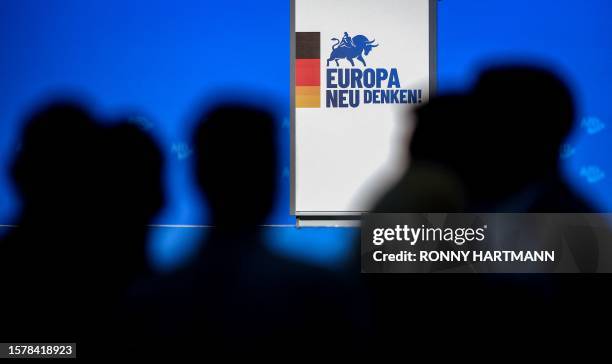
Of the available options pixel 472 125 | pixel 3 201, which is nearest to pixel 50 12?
pixel 3 201

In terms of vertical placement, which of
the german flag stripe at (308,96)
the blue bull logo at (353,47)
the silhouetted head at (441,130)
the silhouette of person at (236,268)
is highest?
the blue bull logo at (353,47)

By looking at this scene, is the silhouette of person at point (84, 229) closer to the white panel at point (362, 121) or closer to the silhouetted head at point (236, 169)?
the silhouetted head at point (236, 169)

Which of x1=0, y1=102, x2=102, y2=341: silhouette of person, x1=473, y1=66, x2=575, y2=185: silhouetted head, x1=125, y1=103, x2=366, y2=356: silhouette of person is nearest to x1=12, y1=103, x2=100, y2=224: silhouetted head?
Result: x1=0, y1=102, x2=102, y2=341: silhouette of person

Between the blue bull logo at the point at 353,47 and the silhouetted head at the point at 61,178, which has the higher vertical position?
the blue bull logo at the point at 353,47

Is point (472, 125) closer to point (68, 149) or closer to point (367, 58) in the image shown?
point (367, 58)

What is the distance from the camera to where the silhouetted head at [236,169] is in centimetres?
248

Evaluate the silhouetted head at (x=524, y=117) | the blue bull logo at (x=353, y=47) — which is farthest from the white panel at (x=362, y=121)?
the silhouetted head at (x=524, y=117)

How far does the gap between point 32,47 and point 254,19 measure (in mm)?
1080

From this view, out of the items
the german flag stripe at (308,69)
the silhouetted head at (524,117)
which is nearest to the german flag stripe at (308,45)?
the german flag stripe at (308,69)

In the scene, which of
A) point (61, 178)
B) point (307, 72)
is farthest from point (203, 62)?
point (61, 178)

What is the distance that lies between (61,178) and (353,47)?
1525mm

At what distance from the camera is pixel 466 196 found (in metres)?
2.46

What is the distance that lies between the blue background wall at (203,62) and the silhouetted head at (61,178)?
2.8 inches

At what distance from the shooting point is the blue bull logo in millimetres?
2447
